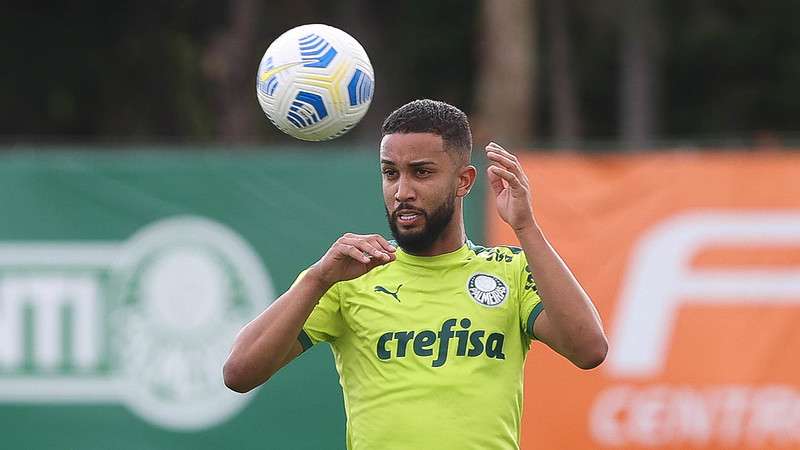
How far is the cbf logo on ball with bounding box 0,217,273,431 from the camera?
372 inches

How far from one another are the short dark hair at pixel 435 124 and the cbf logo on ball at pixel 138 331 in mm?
4689

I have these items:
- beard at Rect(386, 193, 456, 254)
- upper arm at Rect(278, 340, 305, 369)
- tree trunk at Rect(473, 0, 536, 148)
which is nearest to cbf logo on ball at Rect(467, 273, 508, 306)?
beard at Rect(386, 193, 456, 254)

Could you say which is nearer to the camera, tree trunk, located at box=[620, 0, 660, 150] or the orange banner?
the orange banner

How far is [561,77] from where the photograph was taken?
1550 inches

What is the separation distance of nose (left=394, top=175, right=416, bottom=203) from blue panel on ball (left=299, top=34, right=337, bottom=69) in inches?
30.7

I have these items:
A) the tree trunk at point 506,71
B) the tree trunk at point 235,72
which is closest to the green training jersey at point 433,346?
the tree trunk at point 506,71

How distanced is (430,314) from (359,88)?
1.03 m

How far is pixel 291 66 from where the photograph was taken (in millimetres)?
5375

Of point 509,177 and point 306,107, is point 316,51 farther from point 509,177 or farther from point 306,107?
point 509,177

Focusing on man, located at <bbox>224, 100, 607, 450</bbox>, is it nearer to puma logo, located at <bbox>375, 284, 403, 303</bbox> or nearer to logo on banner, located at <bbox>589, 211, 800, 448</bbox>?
puma logo, located at <bbox>375, 284, 403, 303</bbox>

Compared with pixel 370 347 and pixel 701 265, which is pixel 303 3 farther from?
pixel 370 347

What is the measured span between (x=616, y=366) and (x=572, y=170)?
4.43ft

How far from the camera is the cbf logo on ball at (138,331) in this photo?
9.45 meters

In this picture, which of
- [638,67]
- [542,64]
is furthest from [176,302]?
[542,64]
